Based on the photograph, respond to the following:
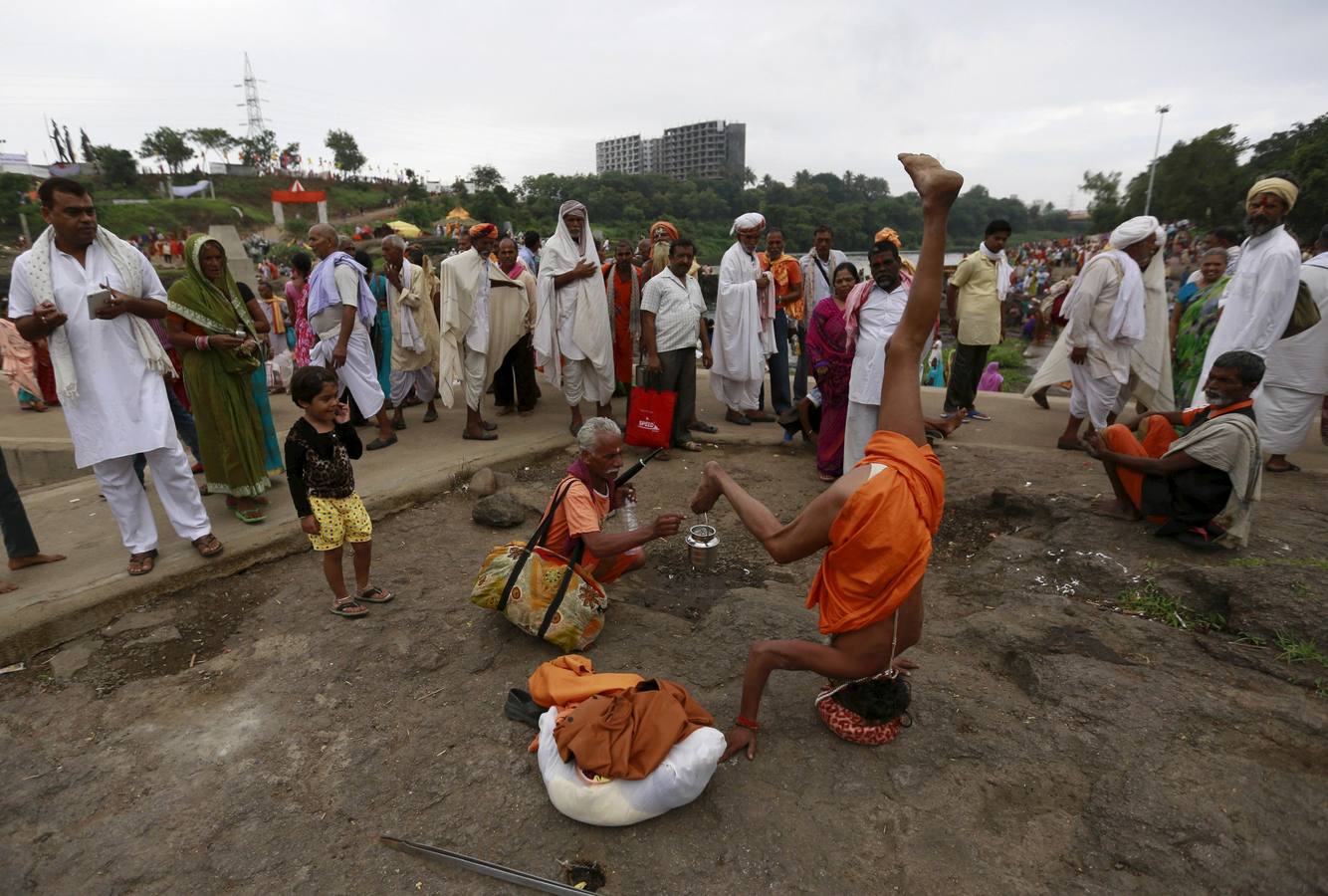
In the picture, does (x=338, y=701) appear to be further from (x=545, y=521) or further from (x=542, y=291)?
(x=542, y=291)

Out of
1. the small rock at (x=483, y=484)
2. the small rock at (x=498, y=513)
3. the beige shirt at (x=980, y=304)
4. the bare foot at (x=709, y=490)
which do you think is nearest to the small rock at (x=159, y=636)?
the small rock at (x=498, y=513)

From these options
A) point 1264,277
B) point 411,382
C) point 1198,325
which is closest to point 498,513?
point 411,382

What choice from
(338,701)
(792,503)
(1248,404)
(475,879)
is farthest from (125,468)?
(1248,404)

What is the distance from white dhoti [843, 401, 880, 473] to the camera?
4691 millimetres

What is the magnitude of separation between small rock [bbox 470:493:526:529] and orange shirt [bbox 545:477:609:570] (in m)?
1.54

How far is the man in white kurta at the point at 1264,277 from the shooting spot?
4.70 metres

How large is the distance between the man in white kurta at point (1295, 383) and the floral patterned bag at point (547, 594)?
5182mm

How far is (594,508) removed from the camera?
316cm

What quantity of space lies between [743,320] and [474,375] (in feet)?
8.32

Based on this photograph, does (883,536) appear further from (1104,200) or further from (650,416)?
(1104,200)

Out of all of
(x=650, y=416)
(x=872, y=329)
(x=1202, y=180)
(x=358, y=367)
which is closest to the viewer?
(x=872, y=329)

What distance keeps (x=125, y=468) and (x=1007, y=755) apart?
4.44m

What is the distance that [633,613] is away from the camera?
3.66 m

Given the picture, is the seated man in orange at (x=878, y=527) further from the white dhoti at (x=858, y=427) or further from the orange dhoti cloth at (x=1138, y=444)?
the orange dhoti cloth at (x=1138, y=444)
